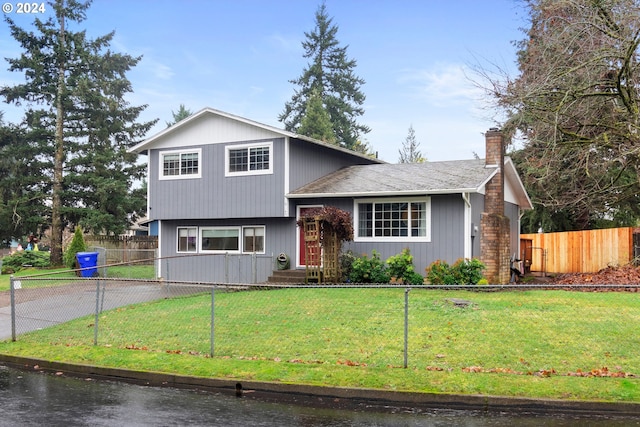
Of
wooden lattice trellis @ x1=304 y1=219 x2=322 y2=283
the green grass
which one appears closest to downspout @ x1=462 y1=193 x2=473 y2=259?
the green grass

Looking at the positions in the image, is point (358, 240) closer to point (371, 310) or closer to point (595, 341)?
point (371, 310)

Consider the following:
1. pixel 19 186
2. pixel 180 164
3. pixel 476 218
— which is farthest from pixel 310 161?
pixel 19 186

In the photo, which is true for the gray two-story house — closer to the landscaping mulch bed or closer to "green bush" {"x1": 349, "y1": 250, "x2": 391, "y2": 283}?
"green bush" {"x1": 349, "y1": 250, "x2": 391, "y2": 283}

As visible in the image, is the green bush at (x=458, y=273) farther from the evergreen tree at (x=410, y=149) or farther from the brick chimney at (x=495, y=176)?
the evergreen tree at (x=410, y=149)

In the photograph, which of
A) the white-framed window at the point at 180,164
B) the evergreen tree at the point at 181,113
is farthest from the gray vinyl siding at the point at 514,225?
the evergreen tree at the point at 181,113

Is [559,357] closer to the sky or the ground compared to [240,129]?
closer to the ground

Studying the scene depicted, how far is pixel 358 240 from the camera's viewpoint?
19.6 meters

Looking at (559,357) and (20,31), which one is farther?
(20,31)

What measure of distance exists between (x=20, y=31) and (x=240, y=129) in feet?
69.1

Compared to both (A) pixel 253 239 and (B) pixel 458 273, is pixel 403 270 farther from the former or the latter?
(A) pixel 253 239

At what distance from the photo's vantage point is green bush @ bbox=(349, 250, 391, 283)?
707 inches

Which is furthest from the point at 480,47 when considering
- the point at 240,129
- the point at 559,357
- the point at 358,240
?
the point at 559,357

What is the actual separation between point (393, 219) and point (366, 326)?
8697mm

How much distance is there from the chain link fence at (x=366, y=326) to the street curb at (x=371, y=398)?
1.09 metres
